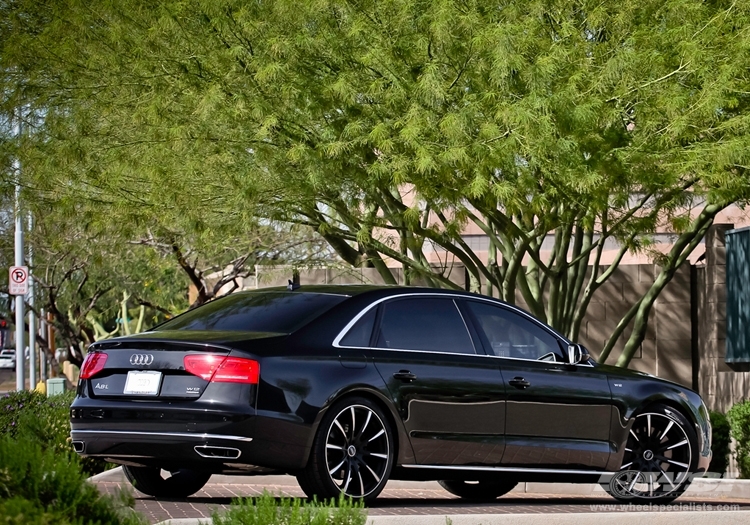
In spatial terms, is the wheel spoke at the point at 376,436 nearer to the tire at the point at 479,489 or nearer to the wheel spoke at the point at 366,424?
the wheel spoke at the point at 366,424

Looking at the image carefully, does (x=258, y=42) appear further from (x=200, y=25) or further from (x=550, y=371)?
(x=550, y=371)

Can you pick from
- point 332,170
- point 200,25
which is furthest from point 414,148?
point 200,25

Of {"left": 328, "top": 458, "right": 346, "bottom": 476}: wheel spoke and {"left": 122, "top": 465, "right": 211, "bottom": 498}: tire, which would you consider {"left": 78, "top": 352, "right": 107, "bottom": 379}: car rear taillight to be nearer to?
{"left": 122, "top": 465, "right": 211, "bottom": 498}: tire

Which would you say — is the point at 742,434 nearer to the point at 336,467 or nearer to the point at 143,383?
the point at 336,467

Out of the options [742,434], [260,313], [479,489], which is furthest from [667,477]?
[742,434]

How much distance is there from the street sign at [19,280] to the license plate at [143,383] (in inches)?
718

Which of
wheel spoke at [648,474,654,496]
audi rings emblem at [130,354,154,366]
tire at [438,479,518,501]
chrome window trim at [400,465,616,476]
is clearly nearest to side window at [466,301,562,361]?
chrome window trim at [400,465,616,476]

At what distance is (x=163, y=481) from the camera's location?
392 inches

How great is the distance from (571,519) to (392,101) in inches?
253

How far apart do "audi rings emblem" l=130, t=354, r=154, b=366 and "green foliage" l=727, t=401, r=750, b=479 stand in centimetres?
720

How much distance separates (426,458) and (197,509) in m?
1.59

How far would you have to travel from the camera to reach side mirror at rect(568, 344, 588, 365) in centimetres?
997

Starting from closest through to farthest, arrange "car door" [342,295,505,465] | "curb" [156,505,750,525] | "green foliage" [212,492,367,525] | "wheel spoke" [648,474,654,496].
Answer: "green foliage" [212,492,367,525] < "curb" [156,505,750,525] < "car door" [342,295,505,465] < "wheel spoke" [648,474,654,496]

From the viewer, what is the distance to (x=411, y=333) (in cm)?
942
